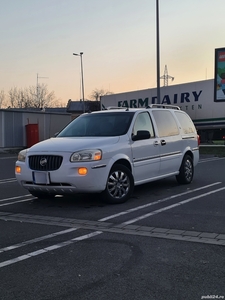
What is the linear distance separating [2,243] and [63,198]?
3299 millimetres

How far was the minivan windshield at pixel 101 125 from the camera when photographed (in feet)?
27.6

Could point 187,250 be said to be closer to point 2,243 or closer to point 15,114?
point 2,243

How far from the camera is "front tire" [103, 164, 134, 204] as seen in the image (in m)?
7.61

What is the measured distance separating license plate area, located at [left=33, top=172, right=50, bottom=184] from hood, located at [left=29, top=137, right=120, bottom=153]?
1.54 ft

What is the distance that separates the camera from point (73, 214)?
695 cm

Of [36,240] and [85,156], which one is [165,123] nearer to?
[85,156]

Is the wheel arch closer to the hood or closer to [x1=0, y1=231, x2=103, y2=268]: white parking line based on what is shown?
the hood

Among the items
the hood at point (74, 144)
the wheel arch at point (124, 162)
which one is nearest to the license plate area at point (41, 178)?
Result: the hood at point (74, 144)

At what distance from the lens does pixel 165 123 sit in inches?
379

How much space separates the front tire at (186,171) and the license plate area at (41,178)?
12.9 ft

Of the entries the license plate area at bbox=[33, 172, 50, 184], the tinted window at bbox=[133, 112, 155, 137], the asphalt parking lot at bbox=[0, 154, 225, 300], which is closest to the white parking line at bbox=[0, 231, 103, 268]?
the asphalt parking lot at bbox=[0, 154, 225, 300]

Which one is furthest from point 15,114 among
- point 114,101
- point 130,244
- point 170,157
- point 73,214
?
point 130,244

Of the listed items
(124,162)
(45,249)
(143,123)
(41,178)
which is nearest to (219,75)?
(143,123)

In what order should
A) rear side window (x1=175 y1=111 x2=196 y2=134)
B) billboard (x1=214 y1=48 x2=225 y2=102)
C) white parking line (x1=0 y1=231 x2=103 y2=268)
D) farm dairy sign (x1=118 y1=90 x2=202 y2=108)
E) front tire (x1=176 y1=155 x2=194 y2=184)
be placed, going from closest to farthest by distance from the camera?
white parking line (x1=0 y1=231 x2=103 y2=268) < front tire (x1=176 y1=155 x2=194 y2=184) < rear side window (x1=175 y1=111 x2=196 y2=134) < billboard (x1=214 y1=48 x2=225 y2=102) < farm dairy sign (x1=118 y1=90 x2=202 y2=108)
